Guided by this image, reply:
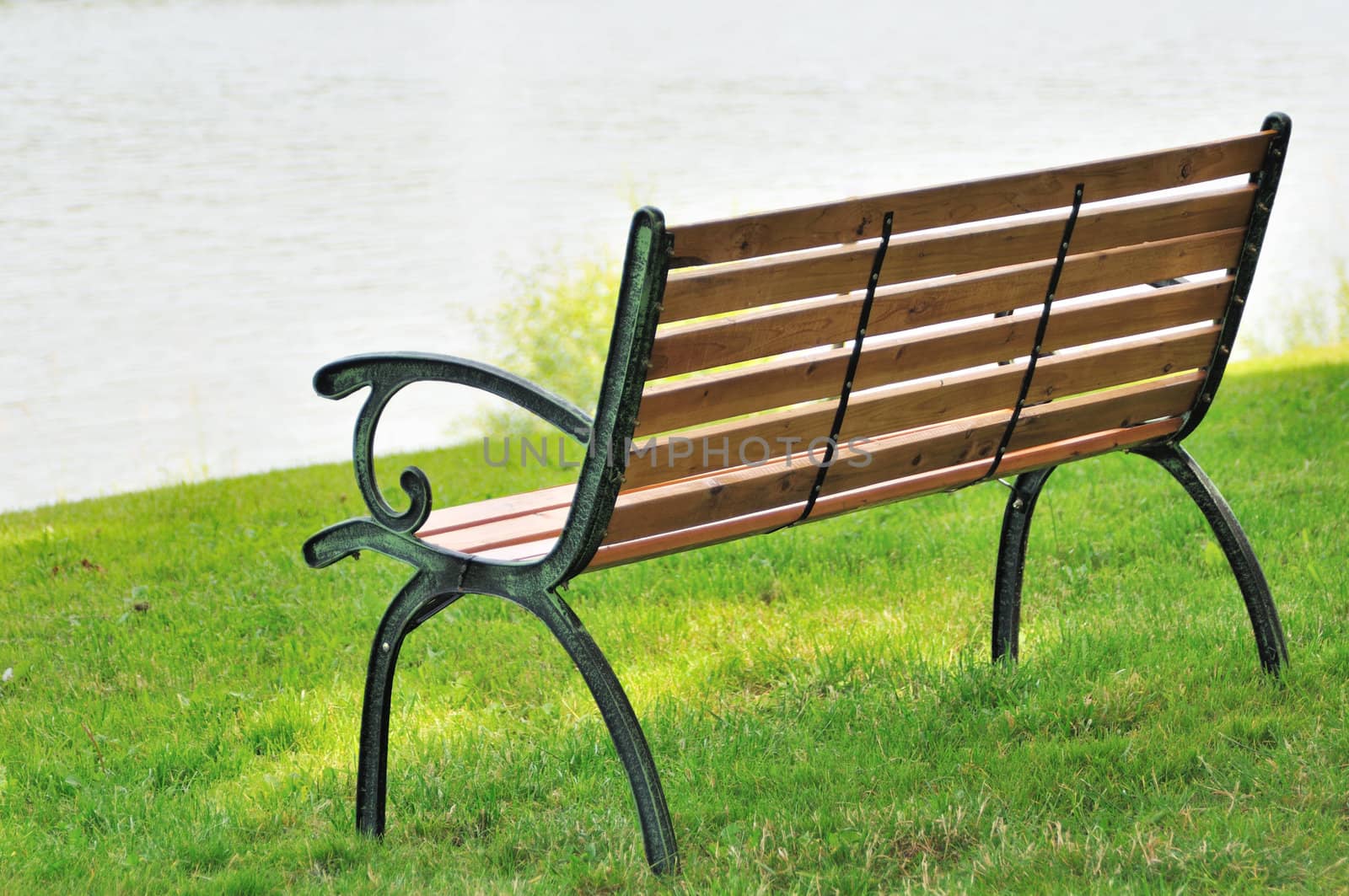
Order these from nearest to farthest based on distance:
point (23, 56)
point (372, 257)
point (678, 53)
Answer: point (372, 257), point (23, 56), point (678, 53)

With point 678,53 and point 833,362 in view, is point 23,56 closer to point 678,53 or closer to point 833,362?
point 678,53

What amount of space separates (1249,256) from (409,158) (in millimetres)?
19213

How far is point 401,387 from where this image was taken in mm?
2361

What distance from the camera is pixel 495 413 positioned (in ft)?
29.2

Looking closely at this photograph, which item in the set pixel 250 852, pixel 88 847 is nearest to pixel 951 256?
pixel 250 852

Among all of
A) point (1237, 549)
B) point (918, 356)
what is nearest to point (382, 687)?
point (918, 356)

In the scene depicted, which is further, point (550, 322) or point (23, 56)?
point (23, 56)

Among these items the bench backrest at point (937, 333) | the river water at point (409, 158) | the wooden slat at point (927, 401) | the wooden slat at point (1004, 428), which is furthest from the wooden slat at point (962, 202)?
the river water at point (409, 158)

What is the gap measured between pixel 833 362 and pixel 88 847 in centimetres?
168

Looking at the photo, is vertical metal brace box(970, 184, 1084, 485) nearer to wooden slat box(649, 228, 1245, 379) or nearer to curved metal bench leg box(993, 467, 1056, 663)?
wooden slat box(649, 228, 1245, 379)

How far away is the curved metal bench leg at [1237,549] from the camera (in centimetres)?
288

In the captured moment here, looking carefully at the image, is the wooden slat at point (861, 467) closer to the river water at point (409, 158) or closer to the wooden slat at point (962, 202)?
the wooden slat at point (962, 202)

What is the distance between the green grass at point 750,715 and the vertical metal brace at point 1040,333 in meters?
0.60

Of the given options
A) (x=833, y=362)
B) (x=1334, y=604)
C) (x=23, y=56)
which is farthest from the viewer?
(x=23, y=56)
